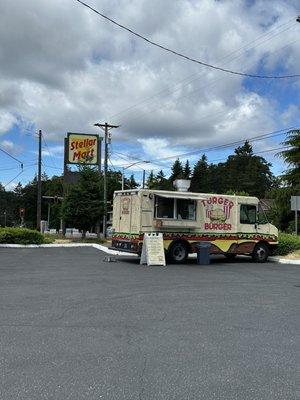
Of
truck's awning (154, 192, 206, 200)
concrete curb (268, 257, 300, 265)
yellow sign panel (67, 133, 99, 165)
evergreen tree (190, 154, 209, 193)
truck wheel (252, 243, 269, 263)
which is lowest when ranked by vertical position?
concrete curb (268, 257, 300, 265)

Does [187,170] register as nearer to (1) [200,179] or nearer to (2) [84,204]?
(1) [200,179]

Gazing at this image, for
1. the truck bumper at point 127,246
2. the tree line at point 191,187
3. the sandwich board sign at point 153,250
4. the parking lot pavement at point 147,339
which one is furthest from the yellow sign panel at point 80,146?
the parking lot pavement at point 147,339

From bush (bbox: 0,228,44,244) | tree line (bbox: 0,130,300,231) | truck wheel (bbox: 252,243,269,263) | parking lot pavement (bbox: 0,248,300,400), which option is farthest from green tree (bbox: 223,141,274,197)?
parking lot pavement (bbox: 0,248,300,400)

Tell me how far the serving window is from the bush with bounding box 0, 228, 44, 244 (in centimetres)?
1127

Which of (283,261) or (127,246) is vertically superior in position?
(127,246)

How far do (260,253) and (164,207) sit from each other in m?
5.18

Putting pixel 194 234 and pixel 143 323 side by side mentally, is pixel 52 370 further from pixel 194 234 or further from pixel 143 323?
pixel 194 234

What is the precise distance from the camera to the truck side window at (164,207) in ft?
69.6

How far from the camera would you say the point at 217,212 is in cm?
2262

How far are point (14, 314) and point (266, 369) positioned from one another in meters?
4.69

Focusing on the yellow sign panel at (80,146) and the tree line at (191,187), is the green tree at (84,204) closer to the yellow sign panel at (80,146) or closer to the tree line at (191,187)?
the tree line at (191,187)

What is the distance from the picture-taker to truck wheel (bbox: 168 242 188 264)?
21.6 meters

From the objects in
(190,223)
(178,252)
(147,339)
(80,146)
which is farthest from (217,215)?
(80,146)

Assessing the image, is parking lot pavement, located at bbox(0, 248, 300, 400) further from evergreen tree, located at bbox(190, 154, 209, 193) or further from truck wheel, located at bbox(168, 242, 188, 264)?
evergreen tree, located at bbox(190, 154, 209, 193)
